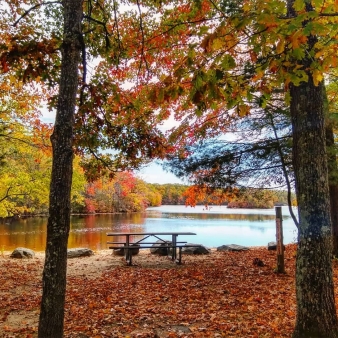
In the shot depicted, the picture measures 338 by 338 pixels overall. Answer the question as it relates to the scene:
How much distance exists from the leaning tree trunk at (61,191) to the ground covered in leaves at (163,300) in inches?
51.9

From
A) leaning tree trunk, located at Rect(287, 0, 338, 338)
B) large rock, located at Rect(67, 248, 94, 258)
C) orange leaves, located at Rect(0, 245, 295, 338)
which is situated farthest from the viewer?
large rock, located at Rect(67, 248, 94, 258)

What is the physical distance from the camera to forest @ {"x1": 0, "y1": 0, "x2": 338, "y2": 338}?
7.59ft

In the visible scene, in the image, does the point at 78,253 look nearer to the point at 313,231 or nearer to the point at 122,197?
the point at 313,231

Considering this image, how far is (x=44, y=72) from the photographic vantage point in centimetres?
379

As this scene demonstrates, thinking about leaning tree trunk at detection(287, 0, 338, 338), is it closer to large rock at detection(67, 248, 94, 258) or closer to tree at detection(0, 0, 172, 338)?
tree at detection(0, 0, 172, 338)

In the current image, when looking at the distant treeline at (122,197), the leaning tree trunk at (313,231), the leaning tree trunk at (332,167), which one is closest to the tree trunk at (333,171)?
the leaning tree trunk at (332,167)

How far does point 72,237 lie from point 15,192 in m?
10.2

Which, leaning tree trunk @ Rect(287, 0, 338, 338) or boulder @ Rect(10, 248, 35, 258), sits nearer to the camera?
leaning tree trunk @ Rect(287, 0, 338, 338)

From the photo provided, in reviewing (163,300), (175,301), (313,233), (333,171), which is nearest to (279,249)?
(333,171)

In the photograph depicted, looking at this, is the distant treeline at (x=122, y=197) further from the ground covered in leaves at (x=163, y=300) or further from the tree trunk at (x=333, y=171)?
the ground covered in leaves at (x=163, y=300)

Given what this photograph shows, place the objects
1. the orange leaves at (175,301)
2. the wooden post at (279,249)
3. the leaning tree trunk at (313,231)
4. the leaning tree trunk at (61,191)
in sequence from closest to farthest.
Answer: the leaning tree trunk at (61,191)
the leaning tree trunk at (313,231)
the orange leaves at (175,301)
the wooden post at (279,249)

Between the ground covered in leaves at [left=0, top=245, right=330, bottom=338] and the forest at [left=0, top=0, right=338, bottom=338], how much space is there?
1.21 meters

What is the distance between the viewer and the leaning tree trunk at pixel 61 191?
2664 millimetres

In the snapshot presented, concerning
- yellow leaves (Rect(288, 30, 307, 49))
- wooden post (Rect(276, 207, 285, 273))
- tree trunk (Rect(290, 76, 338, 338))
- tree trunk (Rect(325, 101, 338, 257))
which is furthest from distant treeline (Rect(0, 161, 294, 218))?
yellow leaves (Rect(288, 30, 307, 49))
